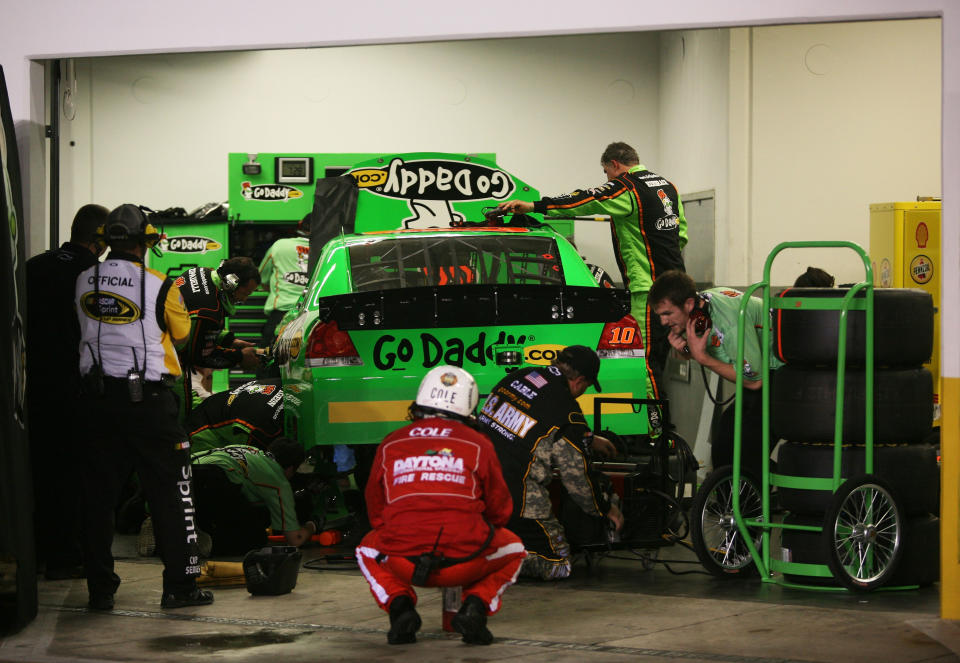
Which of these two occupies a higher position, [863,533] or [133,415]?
[133,415]

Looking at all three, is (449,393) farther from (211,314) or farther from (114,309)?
(211,314)

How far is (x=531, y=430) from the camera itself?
21.7 ft

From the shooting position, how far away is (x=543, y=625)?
5703 mm

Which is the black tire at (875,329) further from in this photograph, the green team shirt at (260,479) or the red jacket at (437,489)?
the green team shirt at (260,479)

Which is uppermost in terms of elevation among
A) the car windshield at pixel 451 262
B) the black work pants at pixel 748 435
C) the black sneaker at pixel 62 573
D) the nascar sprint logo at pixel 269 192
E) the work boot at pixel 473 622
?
the nascar sprint logo at pixel 269 192

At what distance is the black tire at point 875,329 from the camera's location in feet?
21.0

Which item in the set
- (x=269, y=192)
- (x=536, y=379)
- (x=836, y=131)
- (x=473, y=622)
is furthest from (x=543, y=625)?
(x=269, y=192)

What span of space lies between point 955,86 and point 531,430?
2.56 m

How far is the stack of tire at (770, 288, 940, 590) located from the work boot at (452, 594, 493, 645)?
200 centimetres

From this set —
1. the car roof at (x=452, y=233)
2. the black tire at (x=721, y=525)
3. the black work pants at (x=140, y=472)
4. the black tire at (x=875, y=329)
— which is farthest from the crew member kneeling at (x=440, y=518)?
the car roof at (x=452, y=233)

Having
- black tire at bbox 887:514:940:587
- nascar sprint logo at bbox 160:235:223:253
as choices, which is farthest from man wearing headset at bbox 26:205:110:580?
nascar sprint logo at bbox 160:235:223:253

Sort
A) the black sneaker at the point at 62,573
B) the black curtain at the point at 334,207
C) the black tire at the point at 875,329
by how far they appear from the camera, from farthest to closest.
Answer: the black curtain at the point at 334,207 < the black sneaker at the point at 62,573 < the black tire at the point at 875,329

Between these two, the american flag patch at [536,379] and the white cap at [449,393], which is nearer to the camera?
the white cap at [449,393]

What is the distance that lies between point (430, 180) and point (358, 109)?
676 centimetres
